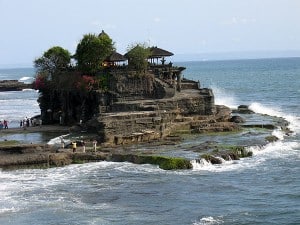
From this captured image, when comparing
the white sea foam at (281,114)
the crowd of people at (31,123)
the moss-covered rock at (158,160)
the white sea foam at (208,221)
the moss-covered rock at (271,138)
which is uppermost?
the crowd of people at (31,123)

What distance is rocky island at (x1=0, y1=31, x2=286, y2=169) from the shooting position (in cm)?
4712

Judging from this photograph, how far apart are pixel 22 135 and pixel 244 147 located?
925 inches

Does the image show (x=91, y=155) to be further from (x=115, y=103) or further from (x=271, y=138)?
(x=271, y=138)

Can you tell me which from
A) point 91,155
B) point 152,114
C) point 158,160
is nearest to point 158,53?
point 152,114

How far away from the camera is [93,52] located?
64812 millimetres

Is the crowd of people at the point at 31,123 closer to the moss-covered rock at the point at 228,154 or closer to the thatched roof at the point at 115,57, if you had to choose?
the thatched roof at the point at 115,57

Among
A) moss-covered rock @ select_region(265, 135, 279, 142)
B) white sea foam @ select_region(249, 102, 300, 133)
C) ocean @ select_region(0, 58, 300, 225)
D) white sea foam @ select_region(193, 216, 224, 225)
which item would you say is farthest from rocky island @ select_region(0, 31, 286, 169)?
white sea foam @ select_region(193, 216, 224, 225)

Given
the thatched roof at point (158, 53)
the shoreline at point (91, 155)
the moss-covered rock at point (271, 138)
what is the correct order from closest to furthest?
the shoreline at point (91, 155) < the moss-covered rock at point (271, 138) < the thatched roof at point (158, 53)

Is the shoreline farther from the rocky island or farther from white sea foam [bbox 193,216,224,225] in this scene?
white sea foam [bbox 193,216,224,225]

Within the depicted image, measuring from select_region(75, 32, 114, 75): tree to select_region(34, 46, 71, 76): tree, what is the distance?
5.13 m

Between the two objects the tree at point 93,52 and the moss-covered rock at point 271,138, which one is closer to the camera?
the moss-covered rock at point 271,138

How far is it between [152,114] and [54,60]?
2072cm

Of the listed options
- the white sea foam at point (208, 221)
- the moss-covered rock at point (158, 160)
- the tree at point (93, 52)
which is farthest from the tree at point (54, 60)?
the white sea foam at point (208, 221)

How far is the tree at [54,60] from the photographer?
7050 centimetres
